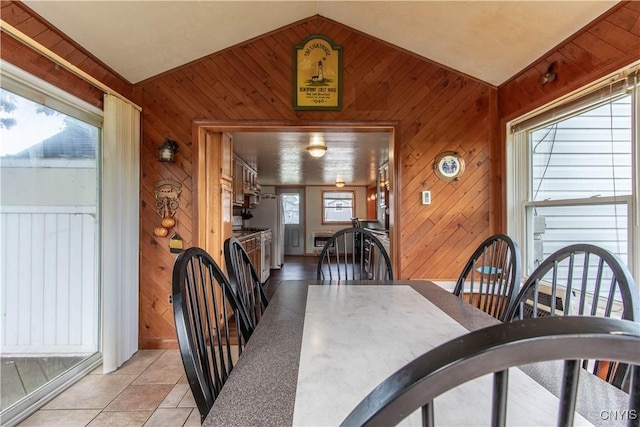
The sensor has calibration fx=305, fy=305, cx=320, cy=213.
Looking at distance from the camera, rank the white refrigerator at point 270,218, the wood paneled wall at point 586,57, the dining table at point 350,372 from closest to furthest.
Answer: the dining table at point 350,372 < the wood paneled wall at point 586,57 < the white refrigerator at point 270,218

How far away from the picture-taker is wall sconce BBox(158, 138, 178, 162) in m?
2.58

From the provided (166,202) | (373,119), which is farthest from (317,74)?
(166,202)

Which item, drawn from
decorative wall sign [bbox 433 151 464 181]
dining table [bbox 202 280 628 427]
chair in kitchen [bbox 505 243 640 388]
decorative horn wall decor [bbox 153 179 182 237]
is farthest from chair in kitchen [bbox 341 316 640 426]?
decorative horn wall decor [bbox 153 179 182 237]

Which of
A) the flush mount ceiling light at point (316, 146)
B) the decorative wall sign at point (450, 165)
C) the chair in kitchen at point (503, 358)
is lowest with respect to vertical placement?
the chair in kitchen at point (503, 358)

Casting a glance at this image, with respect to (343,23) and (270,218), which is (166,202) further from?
(270,218)

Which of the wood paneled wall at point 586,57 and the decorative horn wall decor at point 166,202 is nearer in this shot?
the wood paneled wall at point 586,57

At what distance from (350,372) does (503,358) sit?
20.8 inches

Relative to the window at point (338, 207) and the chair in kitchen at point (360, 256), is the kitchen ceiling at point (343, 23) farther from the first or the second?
the window at point (338, 207)

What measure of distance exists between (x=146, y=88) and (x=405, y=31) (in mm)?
2213

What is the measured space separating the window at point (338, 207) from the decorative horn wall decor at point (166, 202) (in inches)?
255

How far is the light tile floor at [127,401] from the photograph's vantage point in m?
1.80

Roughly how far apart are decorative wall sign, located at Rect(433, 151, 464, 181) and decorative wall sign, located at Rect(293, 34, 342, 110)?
100 cm

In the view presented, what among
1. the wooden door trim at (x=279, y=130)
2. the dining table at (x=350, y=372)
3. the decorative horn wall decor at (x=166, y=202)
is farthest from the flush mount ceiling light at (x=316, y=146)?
the dining table at (x=350, y=372)

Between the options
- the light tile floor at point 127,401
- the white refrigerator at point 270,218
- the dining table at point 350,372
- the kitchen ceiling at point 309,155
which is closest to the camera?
the dining table at point 350,372
